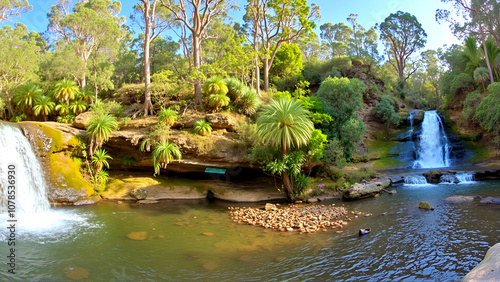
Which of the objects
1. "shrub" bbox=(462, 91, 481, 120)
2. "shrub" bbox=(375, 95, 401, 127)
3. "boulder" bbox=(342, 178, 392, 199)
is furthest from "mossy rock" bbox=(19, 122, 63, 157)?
"shrub" bbox=(462, 91, 481, 120)

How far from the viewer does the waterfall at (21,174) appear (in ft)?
40.4

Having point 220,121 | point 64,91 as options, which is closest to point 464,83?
point 220,121

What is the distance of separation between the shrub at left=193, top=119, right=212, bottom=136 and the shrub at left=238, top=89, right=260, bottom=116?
12.1 ft

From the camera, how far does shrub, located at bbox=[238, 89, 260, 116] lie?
2064 cm

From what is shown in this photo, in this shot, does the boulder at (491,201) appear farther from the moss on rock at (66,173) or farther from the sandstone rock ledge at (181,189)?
the moss on rock at (66,173)

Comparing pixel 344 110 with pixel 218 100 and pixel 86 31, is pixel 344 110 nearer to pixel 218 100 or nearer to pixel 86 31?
pixel 218 100

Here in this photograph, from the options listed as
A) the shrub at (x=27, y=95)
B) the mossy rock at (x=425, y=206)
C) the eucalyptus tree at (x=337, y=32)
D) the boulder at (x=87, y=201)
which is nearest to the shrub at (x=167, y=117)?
the boulder at (x=87, y=201)

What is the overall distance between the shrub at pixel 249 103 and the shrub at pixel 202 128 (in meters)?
3.68

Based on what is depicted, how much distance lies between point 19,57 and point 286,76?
25806mm

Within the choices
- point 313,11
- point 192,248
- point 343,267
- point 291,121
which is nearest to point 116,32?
point 313,11

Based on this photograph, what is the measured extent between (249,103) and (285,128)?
6677 millimetres

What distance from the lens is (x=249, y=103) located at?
816 inches

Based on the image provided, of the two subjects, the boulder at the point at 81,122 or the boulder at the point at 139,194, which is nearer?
the boulder at the point at 139,194

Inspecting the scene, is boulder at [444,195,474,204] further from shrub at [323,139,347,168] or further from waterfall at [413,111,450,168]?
waterfall at [413,111,450,168]
